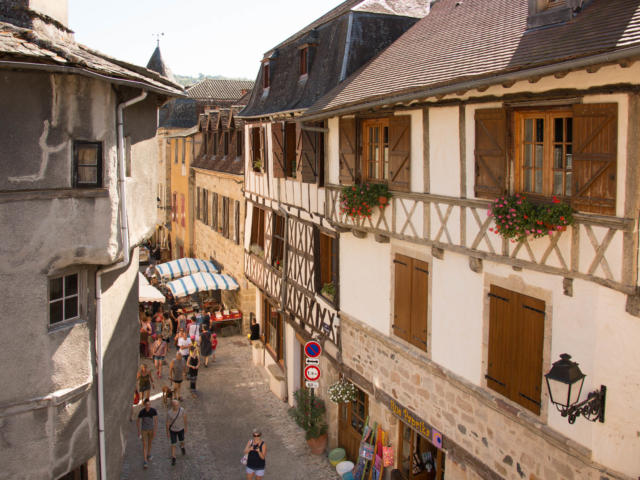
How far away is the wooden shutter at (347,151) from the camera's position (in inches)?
414

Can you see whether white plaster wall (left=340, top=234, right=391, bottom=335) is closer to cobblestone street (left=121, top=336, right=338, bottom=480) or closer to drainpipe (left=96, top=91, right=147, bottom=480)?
cobblestone street (left=121, top=336, right=338, bottom=480)

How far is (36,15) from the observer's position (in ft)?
28.7

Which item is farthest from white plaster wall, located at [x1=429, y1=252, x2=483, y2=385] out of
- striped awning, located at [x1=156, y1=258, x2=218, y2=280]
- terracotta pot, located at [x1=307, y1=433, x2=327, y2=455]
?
striped awning, located at [x1=156, y1=258, x2=218, y2=280]

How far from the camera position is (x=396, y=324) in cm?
978

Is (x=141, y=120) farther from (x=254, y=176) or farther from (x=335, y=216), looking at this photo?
(x=254, y=176)

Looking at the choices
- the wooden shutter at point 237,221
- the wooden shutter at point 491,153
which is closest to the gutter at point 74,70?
the wooden shutter at point 491,153

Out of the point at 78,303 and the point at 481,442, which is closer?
the point at 481,442

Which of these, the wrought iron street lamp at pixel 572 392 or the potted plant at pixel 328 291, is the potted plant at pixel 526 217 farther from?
the potted plant at pixel 328 291

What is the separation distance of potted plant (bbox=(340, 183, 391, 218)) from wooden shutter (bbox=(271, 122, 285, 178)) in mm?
4133

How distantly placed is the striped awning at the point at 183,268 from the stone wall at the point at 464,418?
12.6 metres

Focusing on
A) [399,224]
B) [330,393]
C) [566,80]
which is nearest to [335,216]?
[399,224]

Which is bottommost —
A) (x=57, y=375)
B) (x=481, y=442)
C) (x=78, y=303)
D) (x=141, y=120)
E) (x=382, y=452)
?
(x=382, y=452)

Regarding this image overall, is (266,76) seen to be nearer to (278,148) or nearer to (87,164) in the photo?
(278,148)

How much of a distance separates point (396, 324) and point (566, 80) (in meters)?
4.70
